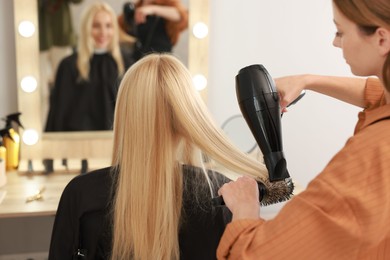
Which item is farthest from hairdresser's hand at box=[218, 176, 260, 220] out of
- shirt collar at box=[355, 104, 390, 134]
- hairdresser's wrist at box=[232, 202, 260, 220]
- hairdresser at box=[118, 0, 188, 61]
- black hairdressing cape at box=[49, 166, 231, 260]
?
hairdresser at box=[118, 0, 188, 61]

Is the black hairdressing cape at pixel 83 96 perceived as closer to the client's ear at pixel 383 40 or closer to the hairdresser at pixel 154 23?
the hairdresser at pixel 154 23

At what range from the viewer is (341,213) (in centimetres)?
64

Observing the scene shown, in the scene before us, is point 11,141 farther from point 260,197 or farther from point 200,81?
point 260,197

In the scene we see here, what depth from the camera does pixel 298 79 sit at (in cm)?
108

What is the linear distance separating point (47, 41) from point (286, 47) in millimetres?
955

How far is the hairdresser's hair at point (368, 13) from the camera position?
0.68m

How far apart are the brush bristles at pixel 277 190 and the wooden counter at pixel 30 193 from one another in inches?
36.2

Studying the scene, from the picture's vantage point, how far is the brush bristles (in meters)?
0.93

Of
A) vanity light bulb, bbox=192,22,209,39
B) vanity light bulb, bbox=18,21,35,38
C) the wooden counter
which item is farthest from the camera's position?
vanity light bulb, bbox=192,22,209,39

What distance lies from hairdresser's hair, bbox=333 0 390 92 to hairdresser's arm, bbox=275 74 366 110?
0.33 metres

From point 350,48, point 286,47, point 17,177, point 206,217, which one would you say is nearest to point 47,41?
point 17,177

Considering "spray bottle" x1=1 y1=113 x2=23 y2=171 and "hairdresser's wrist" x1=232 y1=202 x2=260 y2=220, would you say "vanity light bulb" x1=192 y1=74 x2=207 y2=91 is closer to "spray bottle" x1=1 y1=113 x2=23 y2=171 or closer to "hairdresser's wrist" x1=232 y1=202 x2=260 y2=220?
"spray bottle" x1=1 y1=113 x2=23 y2=171

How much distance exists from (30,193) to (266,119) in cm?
115

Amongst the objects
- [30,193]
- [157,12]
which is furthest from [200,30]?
[30,193]
